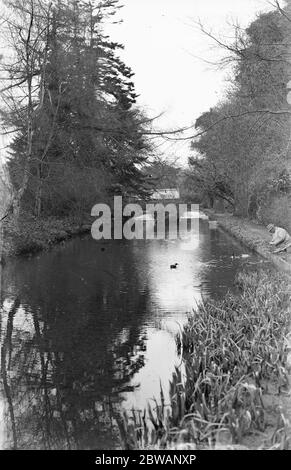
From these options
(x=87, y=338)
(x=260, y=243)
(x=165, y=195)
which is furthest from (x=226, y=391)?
(x=165, y=195)

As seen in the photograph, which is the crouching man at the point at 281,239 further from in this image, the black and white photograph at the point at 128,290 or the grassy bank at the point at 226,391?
the grassy bank at the point at 226,391

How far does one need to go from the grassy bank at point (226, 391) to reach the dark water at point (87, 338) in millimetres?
452

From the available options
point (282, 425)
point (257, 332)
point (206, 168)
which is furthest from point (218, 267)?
point (206, 168)

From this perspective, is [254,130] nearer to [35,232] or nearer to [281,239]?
[281,239]

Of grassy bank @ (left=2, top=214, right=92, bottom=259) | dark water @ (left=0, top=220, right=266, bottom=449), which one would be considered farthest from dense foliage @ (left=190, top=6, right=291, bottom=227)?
grassy bank @ (left=2, top=214, right=92, bottom=259)

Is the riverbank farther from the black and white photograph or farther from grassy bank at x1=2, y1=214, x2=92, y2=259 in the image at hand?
grassy bank at x1=2, y1=214, x2=92, y2=259

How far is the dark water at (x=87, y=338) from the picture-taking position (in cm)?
525

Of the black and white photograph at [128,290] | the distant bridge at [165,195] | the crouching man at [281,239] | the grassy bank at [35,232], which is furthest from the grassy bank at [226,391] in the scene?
the distant bridge at [165,195]

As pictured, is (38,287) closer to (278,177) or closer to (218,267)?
(218,267)

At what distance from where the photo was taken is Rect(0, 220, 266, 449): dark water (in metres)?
5.25

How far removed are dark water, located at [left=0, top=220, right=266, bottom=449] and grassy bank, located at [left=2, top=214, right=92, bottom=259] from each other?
1.24 m

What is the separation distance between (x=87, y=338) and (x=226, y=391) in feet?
12.7

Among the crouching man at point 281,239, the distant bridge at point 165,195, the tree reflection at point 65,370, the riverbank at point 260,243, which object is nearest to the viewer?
the tree reflection at point 65,370

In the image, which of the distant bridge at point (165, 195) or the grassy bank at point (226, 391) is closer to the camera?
the grassy bank at point (226, 391)
